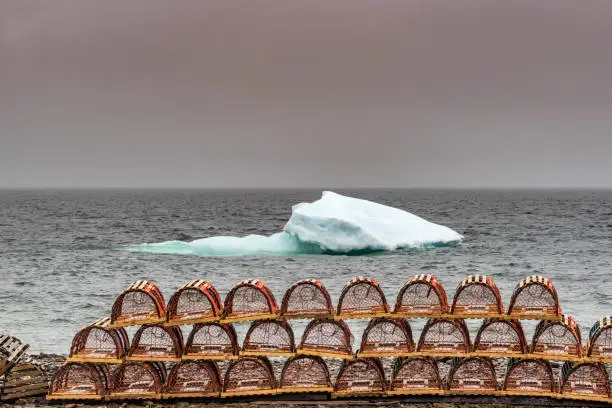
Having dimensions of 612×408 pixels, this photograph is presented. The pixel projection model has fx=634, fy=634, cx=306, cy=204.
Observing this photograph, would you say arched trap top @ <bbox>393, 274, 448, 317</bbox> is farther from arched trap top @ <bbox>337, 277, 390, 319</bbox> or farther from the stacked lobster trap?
arched trap top @ <bbox>337, 277, 390, 319</bbox>

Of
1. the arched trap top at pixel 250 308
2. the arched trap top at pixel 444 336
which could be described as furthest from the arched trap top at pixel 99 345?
A: the arched trap top at pixel 444 336

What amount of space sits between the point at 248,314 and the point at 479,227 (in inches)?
2958

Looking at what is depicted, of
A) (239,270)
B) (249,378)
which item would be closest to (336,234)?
(239,270)

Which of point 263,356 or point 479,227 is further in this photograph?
point 479,227

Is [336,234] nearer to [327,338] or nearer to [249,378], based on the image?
[327,338]

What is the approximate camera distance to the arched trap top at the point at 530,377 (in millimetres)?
11867

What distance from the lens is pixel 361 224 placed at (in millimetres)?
42250

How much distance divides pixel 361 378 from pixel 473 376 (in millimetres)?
2146

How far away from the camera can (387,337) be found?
1243 centimetres

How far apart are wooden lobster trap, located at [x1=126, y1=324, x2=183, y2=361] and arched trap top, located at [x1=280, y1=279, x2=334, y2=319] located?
208 cm

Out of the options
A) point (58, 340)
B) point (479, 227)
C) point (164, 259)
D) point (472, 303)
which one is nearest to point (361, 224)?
→ point (164, 259)

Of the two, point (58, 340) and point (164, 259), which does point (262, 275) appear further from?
point (58, 340)

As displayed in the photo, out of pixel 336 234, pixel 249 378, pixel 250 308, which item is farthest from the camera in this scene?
pixel 336 234

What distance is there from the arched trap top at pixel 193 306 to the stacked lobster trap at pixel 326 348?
0.02 meters
